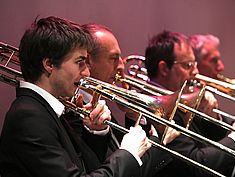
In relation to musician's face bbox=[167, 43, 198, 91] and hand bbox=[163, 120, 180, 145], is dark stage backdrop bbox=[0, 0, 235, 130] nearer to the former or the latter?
musician's face bbox=[167, 43, 198, 91]

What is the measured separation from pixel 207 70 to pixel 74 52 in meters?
1.47

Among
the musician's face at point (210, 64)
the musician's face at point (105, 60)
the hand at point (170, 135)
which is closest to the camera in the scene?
the hand at point (170, 135)

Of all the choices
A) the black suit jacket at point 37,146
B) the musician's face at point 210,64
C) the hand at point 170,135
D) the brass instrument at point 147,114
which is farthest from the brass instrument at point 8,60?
the musician's face at point 210,64

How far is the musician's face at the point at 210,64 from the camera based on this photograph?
9.57 ft

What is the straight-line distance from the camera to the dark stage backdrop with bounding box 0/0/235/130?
7.79 feet

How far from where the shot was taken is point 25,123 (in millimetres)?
1421

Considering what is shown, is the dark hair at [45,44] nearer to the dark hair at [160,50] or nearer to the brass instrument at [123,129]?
the brass instrument at [123,129]

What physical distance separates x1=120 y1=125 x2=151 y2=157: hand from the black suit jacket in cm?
6

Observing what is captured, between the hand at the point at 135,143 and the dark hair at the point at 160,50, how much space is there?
3.29ft

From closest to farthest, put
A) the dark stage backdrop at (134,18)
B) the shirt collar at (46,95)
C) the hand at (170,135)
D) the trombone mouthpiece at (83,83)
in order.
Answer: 1. the shirt collar at (46,95)
2. the trombone mouthpiece at (83,83)
3. the hand at (170,135)
4. the dark stage backdrop at (134,18)

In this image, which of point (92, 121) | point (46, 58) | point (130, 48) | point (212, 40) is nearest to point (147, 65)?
point (130, 48)

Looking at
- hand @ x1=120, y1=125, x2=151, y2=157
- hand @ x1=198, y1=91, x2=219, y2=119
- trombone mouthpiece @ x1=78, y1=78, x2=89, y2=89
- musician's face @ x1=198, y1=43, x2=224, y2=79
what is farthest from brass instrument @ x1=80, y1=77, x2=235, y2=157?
musician's face @ x1=198, y1=43, x2=224, y2=79

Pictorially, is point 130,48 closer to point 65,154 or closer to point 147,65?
point 147,65

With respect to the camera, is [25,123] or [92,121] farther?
[92,121]
